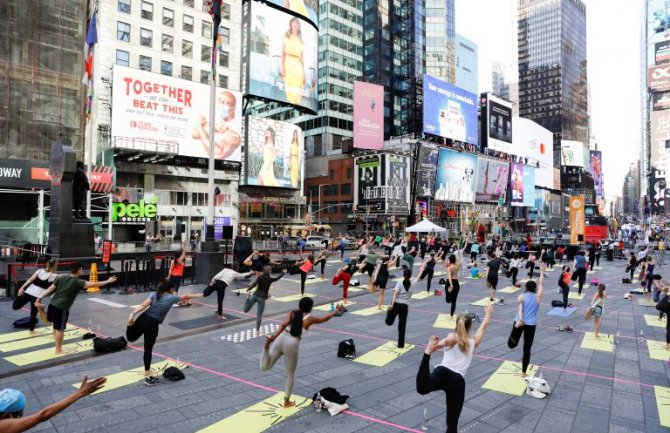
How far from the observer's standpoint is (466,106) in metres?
77.9

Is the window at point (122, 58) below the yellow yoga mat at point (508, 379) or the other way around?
the other way around

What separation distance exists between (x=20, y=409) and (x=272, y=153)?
5763cm

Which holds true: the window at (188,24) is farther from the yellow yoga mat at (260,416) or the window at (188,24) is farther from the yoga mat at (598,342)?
the yellow yoga mat at (260,416)

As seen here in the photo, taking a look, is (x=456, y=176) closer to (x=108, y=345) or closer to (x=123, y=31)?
(x=123, y=31)

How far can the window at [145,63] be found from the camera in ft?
156

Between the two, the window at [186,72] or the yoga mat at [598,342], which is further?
the window at [186,72]

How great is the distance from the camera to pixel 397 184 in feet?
230

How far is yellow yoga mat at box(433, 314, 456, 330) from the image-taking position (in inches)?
527

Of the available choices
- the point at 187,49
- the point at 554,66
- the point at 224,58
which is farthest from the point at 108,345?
the point at 554,66

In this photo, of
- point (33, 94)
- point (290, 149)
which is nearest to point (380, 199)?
point (290, 149)

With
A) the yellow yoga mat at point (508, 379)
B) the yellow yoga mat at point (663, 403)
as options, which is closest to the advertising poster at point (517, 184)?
the yellow yoga mat at point (508, 379)

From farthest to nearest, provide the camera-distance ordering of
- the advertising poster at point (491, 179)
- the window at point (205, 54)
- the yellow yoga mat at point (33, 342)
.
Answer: the advertising poster at point (491, 179), the window at point (205, 54), the yellow yoga mat at point (33, 342)

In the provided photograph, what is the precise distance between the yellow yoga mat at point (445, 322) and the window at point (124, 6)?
48068mm

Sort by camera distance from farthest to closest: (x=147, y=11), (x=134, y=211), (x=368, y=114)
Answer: (x=368, y=114) < (x=147, y=11) < (x=134, y=211)
